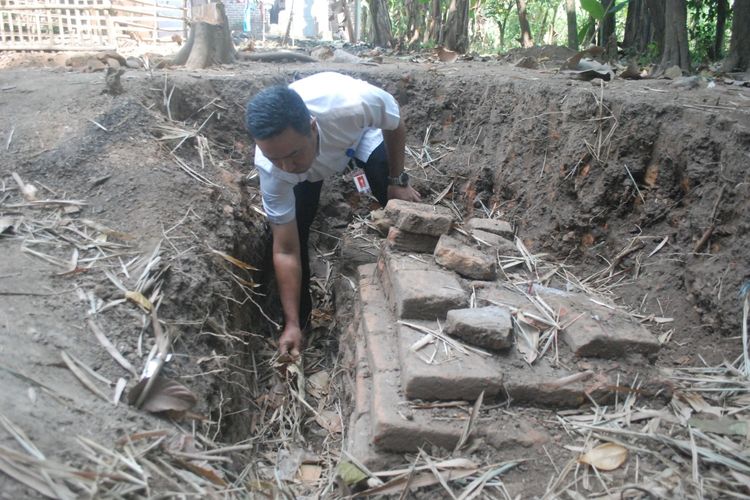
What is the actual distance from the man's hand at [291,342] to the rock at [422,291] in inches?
28.2

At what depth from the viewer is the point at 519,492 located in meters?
1.72

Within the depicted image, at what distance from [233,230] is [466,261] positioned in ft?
4.17

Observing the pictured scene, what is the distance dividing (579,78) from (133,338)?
3.42m

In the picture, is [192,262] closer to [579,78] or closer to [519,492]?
[519,492]

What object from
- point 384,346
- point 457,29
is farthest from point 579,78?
point 457,29

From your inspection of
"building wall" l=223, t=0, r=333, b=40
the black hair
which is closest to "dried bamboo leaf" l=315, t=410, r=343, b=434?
the black hair

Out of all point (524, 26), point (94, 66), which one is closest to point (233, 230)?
point (94, 66)

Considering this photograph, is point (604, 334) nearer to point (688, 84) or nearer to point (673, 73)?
point (688, 84)

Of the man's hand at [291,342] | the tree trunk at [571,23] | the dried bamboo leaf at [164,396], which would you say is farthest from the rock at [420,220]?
the tree trunk at [571,23]

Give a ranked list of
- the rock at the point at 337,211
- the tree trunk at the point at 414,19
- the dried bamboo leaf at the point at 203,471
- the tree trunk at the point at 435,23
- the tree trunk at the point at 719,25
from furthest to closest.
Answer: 1. the tree trunk at the point at 414,19
2. the tree trunk at the point at 435,23
3. the tree trunk at the point at 719,25
4. the rock at the point at 337,211
5. the dried bamboo leaf at the point at 203,471

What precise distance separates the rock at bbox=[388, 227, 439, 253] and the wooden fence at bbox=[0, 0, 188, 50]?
6.33 meters

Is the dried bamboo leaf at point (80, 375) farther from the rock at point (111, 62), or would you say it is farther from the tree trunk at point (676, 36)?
the tree trunk at point (676, 36)

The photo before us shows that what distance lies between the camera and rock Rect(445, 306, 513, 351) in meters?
2.02

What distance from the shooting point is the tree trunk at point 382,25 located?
909 centimetres
